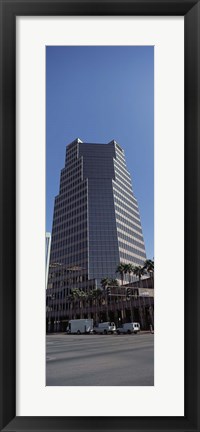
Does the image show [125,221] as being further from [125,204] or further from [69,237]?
[69,237]

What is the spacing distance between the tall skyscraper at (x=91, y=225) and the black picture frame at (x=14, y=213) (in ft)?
151

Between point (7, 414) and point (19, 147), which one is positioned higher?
point (19, 147)

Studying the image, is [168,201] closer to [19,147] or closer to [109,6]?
[19,147]

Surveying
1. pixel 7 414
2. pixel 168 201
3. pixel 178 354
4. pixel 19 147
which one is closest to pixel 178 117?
pixel 168 201

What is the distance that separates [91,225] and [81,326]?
23267mm

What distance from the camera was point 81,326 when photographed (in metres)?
29.3

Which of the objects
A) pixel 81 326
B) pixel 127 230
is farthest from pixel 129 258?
pixel 81 326

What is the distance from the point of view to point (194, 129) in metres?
2.35

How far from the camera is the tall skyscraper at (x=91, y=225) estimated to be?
50.2m

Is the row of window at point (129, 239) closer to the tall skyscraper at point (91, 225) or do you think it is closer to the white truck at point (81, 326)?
the tall skyscraper at point (91, 225)

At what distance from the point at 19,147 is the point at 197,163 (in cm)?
106

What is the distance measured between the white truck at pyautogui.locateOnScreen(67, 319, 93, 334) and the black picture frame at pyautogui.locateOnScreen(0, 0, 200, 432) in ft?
89.2

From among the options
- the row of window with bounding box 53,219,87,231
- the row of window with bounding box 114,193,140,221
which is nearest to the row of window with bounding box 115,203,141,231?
the row of window with bounding box 114,193,140,221

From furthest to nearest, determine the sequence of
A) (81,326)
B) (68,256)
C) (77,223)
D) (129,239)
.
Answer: (129,239)
(77,223)
(68,256)
(81,326)
